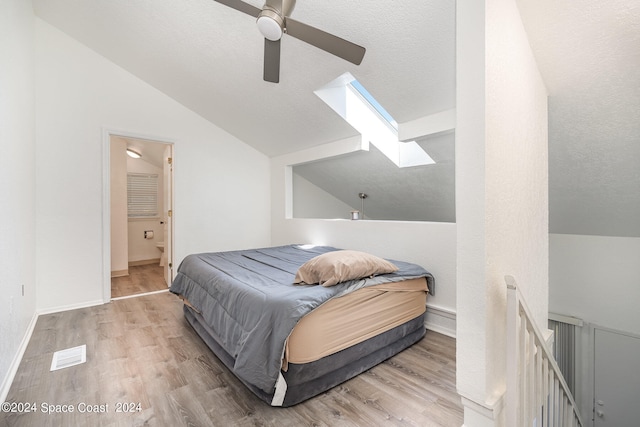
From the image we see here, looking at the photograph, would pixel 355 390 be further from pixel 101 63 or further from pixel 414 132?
pixel 101 63

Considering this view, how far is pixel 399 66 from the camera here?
7.17 feet

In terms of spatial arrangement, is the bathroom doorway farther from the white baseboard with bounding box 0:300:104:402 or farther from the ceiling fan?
the ceiling fan

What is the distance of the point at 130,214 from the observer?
525 cm

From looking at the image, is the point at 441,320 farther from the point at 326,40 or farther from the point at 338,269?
the point at 326,40

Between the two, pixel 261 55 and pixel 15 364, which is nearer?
pixel 15 364

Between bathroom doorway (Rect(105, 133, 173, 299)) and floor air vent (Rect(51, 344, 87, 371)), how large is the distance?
141 cm

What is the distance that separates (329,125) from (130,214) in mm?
4321

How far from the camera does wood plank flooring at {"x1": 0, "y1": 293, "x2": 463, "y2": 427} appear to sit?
4.84 ft

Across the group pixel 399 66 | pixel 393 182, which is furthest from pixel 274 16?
pixel 393 182

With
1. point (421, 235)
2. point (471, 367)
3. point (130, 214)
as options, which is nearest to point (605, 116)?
point (421, 235)

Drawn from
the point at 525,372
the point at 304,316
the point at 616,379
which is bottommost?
the point at 616,379

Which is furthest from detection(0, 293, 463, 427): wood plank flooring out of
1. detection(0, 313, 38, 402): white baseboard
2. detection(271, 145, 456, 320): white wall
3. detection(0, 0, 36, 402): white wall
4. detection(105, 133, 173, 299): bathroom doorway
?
detection(105, 133, 173, 299): bathroom doorway

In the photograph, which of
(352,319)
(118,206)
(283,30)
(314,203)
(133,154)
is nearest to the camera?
(283,30)

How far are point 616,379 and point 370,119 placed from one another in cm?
368
